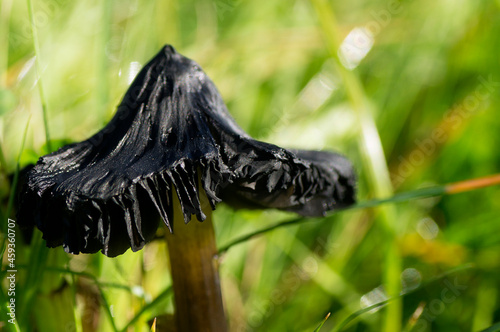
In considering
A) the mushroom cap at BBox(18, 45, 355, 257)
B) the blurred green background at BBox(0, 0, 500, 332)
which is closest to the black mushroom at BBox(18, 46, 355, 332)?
the mushroom cap at BBox(18, 45, 355, 257)

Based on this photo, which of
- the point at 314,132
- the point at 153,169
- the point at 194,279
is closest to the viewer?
the point at 153,169

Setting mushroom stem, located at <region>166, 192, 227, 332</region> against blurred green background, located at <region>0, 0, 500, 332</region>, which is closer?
mushroom stem, located at <region>166, 192, 227, 332</region>

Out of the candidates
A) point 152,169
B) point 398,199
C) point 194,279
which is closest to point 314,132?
point 398,199

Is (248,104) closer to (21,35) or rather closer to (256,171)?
(21,35)

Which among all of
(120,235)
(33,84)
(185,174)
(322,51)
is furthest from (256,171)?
(322,51)

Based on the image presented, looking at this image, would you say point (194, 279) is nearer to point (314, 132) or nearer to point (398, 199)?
point (398, 199)

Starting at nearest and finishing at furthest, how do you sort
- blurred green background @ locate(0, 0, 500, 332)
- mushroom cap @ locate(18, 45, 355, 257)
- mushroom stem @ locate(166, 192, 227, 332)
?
mushroom cap @ locate(18, 45, 355, 257)
mushroom stem @ locate(166, 192, 227, 332)
blurred green background @ locate(0, 0, 500, 332)

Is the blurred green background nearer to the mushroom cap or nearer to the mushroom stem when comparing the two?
the mushroom stem

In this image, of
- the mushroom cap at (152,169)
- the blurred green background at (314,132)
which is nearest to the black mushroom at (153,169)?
the mushroom cap at (152,169)
